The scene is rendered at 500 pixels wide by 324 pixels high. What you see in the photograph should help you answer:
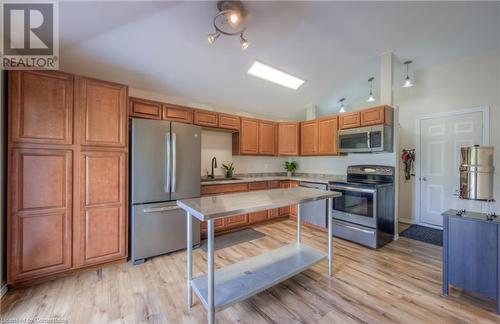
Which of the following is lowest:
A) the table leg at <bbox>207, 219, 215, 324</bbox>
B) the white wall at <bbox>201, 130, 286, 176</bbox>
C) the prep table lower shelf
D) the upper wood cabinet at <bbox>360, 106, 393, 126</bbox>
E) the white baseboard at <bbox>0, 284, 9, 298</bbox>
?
the white baseboard at <bbox>0, 284, 9, 298</bbox>

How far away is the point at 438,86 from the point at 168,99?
17.1 feet

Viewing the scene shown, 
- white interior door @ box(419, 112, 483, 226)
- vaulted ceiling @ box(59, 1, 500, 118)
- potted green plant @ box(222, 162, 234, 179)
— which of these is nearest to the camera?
vaulted ceiling @ box(59, 1, 500, 118)

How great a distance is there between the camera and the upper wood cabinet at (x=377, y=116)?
341 centimetres

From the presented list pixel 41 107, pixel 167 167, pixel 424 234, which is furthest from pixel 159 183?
pixel 424 234

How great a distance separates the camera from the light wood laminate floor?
1759mm

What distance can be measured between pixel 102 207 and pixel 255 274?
202 centimetres

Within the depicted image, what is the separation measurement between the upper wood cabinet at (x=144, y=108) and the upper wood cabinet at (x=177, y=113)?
0.11 metres

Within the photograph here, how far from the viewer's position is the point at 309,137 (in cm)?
473

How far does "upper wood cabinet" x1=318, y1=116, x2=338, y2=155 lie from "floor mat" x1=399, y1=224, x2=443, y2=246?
1982mm

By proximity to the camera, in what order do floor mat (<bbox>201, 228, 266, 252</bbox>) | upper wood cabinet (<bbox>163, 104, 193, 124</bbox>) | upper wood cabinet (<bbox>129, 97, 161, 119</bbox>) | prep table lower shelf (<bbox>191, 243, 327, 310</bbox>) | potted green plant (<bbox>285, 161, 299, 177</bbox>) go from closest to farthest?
prep table lower shelf (<bbox>191, 243, 327, 310</bbox>) → upper wood cabinet (<bbox>129, 97, 161, 119</bbox>) → floor mat (<bbox>201, 228, 266, 252</bbox>) → upper wood cabinet (<bbox>163, 104, 193, 124</bbox>) → potted green plant (<bbox>285, 161, 299, 177</bbox>)

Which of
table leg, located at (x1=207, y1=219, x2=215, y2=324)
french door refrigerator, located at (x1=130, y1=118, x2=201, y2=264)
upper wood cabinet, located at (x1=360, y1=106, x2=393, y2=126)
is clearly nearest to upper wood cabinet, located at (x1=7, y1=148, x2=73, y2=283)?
french door refrigerator, located at (x1=130, y1=118, x2=201, y2=264)

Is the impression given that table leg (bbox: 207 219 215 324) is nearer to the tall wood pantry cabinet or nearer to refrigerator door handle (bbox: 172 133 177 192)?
refrigerator door handle (bbox: 172 133 177 192)

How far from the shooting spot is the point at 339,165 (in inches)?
181

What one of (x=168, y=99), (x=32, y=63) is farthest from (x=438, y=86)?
(x=32, y=63)
